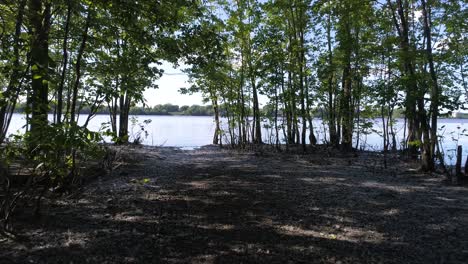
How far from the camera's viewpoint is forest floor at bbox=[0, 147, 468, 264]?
3102 millimetres

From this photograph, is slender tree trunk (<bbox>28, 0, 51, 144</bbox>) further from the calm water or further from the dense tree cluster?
the dense tree cluster

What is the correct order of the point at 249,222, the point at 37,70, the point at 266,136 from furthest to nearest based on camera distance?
the point at 266,136, the point at 249,222, the point at 37,70

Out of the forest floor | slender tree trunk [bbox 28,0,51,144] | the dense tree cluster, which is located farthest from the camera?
the dense tree cluster

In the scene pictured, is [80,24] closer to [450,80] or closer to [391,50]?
[391,50]

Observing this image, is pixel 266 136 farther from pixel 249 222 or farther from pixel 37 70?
pixel 37 70

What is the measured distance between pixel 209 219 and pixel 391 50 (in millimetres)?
6638

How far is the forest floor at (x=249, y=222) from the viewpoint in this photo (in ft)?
10.2

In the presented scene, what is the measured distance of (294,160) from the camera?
10.5 meters

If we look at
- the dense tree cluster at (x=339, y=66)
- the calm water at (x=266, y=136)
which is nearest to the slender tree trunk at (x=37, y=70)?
the calm water at (x=266, y=136)

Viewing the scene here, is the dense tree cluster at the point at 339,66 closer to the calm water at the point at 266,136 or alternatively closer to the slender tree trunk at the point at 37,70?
the calm water at the point at 266,136

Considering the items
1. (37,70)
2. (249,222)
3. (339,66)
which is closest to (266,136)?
(339,66)

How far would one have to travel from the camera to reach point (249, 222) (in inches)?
160

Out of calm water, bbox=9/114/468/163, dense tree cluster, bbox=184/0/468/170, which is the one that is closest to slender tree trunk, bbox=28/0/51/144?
calm water, bbox=9/114/468/163

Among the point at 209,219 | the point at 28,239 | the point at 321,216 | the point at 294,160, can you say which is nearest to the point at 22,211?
the point at 28,239
